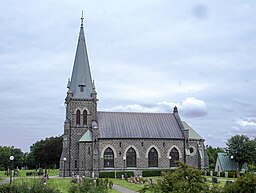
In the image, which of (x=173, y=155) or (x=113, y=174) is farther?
(x=173, y=155)

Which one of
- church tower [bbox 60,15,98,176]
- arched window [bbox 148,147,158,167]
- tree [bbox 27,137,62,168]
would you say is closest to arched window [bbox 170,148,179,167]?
arched window [bbox 148,147,158,167]

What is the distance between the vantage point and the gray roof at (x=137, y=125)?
188 ft

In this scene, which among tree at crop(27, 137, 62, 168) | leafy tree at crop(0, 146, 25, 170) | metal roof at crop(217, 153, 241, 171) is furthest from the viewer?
leafy tree at crop(0, 146, 25, 170)

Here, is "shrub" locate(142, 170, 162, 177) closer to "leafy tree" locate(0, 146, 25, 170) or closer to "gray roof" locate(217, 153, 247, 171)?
"gray roof" locate(217, 153, 247, 171)

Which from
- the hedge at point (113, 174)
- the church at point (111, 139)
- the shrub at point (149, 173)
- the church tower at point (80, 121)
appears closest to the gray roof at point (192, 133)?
the church at point (111, 139)

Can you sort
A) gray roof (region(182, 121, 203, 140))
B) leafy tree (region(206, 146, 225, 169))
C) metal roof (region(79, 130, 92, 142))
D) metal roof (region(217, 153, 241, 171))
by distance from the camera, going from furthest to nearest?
leafy tree (region(206, 146, 225, 169)) < metal roof (region(217, 153, 241, 171)) < gray roof (region(182, 121, 203, 140)) < metal roof (region(79, 130, 92, 142))

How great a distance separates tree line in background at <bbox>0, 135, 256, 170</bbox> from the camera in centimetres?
5878

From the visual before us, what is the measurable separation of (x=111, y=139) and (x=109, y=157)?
2.63 m

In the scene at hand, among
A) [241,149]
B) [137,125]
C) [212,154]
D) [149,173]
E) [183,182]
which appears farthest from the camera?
[212,154]

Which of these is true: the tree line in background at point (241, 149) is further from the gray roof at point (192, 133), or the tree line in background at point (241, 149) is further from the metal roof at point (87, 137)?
the metal roof at point (87, 137)

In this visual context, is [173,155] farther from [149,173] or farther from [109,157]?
[109,157]

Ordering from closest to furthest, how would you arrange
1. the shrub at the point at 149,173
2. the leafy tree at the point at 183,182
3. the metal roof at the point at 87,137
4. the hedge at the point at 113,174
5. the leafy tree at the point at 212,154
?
the leafy tree at the point at 183,182, the hedge at the point at 113,174, the metal roof at the point at 87,137, the shrub at the point at 149,173, the leafy tree at the point at 212,154

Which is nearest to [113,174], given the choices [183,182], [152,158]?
[152,158]

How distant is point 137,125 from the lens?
59.8 metres
